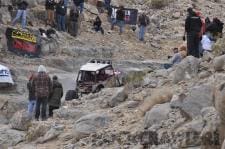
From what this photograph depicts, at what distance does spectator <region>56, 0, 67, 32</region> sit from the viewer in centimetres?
3047

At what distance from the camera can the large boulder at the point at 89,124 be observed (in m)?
13.3

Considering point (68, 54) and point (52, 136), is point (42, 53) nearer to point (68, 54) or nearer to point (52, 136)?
point (68, 54)

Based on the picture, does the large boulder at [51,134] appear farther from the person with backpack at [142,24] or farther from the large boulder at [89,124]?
the person with backpack at [142,24]

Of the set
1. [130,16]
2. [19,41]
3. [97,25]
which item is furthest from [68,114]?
[130,16]

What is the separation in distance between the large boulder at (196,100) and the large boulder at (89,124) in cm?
205

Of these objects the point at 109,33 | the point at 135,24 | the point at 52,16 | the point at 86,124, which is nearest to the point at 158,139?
the point at 86,124

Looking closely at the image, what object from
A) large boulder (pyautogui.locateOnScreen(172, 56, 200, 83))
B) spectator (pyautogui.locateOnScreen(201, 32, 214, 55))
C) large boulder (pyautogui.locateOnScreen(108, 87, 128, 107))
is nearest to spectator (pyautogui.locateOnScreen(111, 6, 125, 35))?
spectator (pyautogui.locateOnScreen(201, 32, 214, 55))

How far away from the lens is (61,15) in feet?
101

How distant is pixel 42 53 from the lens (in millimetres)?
29188

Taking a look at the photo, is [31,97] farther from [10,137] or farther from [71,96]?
[71,96]

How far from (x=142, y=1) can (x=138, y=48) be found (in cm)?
927

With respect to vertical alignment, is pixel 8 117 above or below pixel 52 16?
below

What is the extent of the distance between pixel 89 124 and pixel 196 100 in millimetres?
2782

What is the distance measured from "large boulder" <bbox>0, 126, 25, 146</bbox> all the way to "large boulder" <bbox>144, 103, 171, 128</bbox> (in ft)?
11.1
